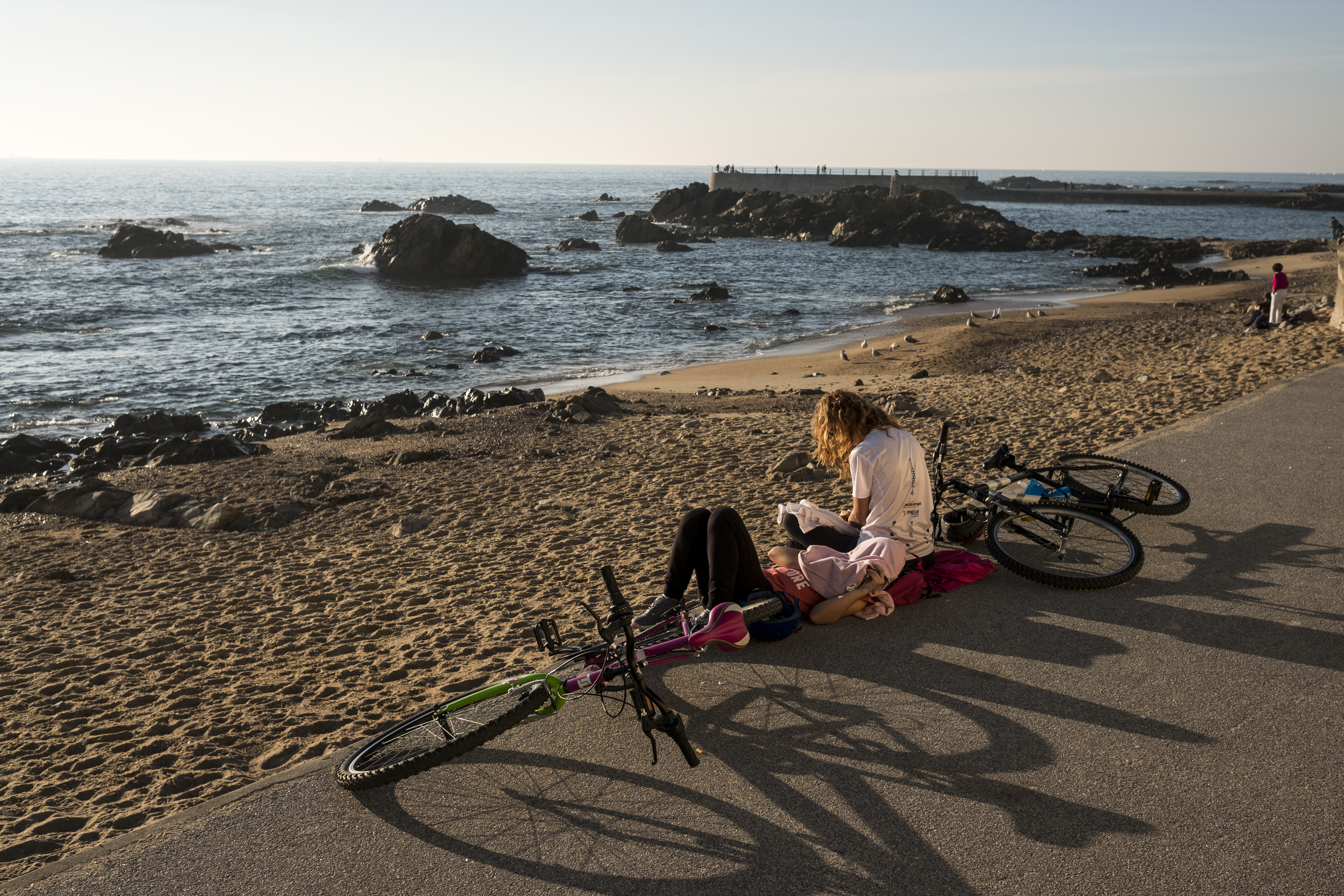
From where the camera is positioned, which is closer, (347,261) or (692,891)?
(692,891)

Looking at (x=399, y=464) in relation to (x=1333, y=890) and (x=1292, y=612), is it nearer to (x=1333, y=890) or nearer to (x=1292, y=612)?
(x=1292, y=612)

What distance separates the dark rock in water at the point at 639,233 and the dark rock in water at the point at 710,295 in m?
29.4

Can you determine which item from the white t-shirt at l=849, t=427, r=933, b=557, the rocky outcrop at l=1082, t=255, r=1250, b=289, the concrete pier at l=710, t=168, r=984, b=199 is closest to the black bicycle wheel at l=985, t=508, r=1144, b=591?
the white t-shirt at l=849, t=427, r=933, b=557

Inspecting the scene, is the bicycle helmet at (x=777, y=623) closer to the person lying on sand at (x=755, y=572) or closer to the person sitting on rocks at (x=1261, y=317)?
the person lying on sand at (x=755, y=572)

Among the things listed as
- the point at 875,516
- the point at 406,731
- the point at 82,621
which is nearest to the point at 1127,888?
the point at 875,516

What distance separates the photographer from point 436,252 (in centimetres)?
4275

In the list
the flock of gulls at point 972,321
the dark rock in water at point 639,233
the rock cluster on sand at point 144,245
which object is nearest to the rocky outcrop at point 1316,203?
the dark rock in water at point 639,233

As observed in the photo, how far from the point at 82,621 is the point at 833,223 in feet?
229

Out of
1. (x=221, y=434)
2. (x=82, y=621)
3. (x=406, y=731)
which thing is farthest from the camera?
(x=221, y=434)

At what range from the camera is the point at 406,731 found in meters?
4.12

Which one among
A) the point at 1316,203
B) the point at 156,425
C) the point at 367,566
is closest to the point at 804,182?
the point at 1316,203

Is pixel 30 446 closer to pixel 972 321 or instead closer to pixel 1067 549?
pixel 1067 549

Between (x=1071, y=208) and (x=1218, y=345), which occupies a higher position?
(x=1071, y=208)

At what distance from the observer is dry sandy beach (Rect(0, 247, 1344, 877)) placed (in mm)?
4719
